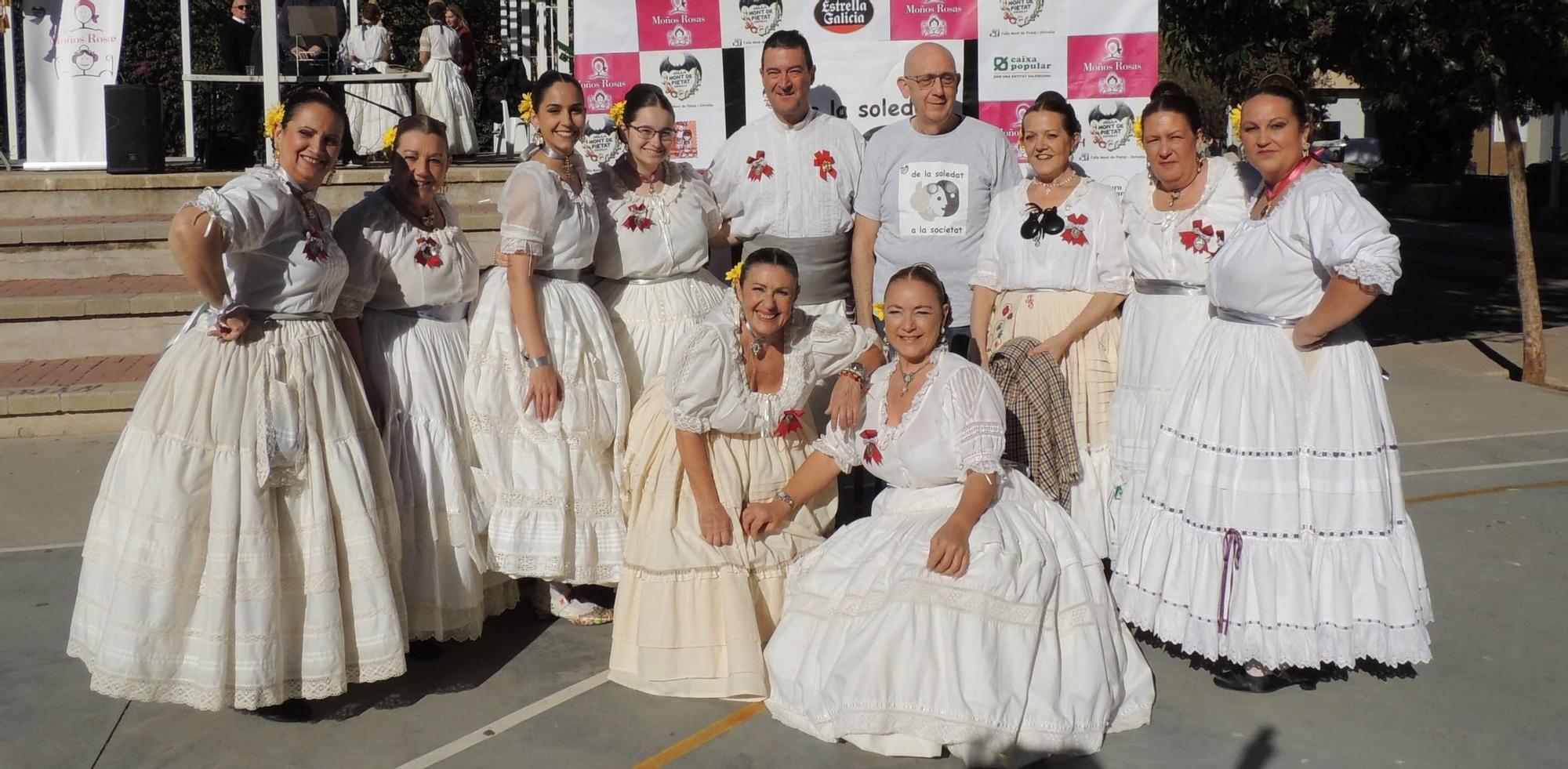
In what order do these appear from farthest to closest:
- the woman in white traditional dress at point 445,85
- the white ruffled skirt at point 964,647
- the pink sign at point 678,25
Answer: the woman in white traditional dress at point 445,85 → the pink sign at point 678,25 → the white ruffled skirt at point 964,647

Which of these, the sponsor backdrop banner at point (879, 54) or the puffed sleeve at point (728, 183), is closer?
the puffed sleeve at point (728, 183)

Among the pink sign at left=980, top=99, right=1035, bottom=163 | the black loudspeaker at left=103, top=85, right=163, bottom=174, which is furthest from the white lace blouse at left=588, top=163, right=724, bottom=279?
the black loudspeaker at left=103, top=85, right=163, bottom=174

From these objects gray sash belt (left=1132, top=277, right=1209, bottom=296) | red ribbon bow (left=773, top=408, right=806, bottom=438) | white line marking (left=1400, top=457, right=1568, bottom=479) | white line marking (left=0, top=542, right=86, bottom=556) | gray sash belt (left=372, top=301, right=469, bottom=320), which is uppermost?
gray sash belt (left=1132, top=277, right=1209, bottom=296)

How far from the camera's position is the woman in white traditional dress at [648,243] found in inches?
187

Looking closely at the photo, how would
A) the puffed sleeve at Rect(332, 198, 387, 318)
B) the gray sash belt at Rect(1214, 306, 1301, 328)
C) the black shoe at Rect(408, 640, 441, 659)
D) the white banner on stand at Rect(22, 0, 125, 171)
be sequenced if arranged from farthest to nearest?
the white banner on stand at Rect(22, 0, 125, 171)
the black shoe at Rect(408, 640, 441, 659)
the puffed sleeve at Rect(332, 198, 387, 318)
the gray sash belt at Rect(1214, 306, 1301, 328)

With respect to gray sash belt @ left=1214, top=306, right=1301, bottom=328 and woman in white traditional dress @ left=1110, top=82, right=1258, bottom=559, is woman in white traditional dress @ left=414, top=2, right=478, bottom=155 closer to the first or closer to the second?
woman in white traditional dress @ left=1110, top=82, right=1258, bottom=559

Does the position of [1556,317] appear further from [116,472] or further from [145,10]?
[145,10]

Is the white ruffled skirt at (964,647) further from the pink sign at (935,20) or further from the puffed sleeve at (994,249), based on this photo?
the pink sign at (935,20)

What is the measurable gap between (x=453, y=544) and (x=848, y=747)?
147 centimetres

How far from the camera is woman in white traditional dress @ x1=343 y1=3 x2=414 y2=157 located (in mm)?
13312

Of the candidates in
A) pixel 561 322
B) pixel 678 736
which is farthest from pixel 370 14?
pixel 678 736

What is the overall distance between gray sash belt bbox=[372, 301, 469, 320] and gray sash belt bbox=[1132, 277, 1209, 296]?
2.36 meters

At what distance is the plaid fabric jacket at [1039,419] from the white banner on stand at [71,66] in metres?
10.9

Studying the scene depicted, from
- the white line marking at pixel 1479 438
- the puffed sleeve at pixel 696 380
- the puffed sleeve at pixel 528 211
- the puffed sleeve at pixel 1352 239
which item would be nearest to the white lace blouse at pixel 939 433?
the puffed sleeve at pixel 696 380
